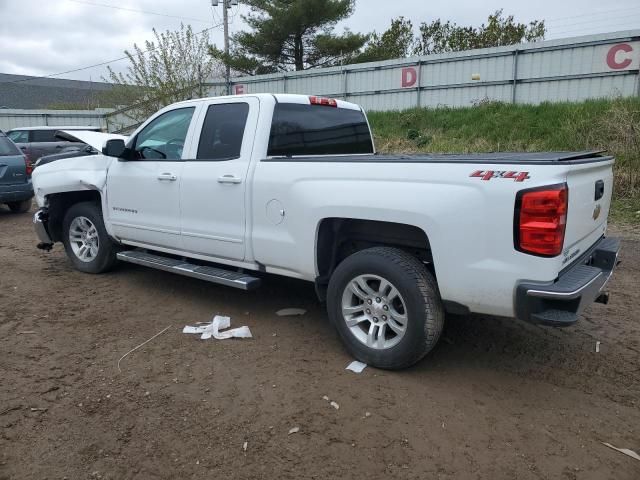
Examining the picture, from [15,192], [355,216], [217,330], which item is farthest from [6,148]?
[355,216]

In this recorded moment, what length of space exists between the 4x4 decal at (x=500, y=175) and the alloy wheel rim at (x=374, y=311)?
927 mm

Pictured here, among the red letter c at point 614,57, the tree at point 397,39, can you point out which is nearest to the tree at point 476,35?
the tree at point 397,39

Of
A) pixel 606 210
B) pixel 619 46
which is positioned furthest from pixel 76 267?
pixel 619 46

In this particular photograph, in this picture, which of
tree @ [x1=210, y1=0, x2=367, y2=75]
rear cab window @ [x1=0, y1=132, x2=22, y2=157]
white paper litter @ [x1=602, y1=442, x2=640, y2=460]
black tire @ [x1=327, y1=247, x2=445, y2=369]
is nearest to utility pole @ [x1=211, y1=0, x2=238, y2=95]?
tree @ [x1=210, y1=0, x2=367, y2=75]

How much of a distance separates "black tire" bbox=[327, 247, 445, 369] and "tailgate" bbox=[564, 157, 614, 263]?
34.1 inches

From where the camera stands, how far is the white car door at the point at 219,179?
4.42 metres

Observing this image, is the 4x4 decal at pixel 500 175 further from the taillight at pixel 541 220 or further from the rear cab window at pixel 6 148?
the rear cab window at pixel 6 148

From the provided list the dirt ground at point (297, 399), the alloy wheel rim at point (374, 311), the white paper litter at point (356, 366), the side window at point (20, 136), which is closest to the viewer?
the dirt ground at point (297, 399)

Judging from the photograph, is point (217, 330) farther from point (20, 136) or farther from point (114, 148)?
point (20, 136)

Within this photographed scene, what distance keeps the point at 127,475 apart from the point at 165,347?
1.56 meters

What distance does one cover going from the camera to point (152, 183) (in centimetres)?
514

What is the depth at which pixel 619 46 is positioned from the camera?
42.8ft

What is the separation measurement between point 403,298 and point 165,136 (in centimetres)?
308

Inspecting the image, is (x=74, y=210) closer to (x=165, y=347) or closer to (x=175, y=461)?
(x=165, y=347)
